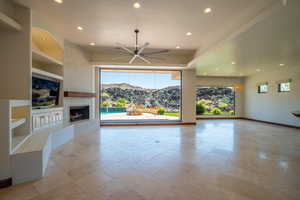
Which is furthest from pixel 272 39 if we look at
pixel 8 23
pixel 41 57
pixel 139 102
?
pixel 41 57

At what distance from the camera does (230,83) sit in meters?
9.70

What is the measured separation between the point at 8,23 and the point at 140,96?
5.65 meters

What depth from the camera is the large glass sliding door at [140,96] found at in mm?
7371

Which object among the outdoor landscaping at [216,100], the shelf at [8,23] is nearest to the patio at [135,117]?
the outdoor landscaping at [216,100]

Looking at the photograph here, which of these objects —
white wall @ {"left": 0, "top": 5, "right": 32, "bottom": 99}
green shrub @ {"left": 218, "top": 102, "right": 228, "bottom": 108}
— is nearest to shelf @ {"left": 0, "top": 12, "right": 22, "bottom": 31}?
white wall @ {"left": 0, "top": 5, "right": 32, "bottom": 99}

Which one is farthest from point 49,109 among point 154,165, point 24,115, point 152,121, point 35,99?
point 152,121

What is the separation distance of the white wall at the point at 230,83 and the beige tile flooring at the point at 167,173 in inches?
245

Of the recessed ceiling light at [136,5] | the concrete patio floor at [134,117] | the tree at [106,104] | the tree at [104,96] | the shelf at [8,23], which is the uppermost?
the recessed ceiling light at [136,5]

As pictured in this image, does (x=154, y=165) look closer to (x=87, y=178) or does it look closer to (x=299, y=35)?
(x=87, y=178)

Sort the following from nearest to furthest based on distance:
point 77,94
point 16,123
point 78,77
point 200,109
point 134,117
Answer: point 16,123
point 77,94
point 78,77
point 134,117
point 200,109

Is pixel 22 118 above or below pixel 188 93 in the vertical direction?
below

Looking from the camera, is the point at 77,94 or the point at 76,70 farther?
the point at 76,70

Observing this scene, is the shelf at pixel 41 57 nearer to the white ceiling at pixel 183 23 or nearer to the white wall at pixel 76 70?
the white wall at pixel 76 70

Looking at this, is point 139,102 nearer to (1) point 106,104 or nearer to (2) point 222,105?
(1) point 106,104
